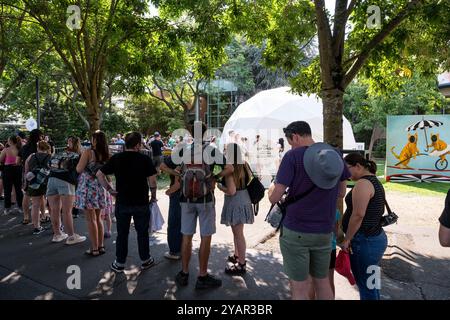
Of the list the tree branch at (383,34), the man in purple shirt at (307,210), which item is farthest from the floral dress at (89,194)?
the tree branch at (383,34)

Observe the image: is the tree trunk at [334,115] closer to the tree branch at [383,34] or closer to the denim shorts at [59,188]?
the tree branch at [383,34]

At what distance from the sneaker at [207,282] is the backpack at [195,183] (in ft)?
3.14

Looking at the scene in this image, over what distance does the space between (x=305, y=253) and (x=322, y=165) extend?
28.6 inches

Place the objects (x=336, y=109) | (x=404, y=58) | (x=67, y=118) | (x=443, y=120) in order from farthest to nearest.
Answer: (x=67, y=118) → (x=443, y=120) → (x=404, y=58) → (x=336, y=109)

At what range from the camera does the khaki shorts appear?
274cm

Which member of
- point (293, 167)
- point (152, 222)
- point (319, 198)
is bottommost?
point (152, 222)

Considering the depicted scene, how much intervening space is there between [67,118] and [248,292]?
2790cm

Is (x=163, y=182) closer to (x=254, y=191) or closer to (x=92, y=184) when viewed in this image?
(x=92, y=184)

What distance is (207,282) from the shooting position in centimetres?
403

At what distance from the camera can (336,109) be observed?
500 cm
